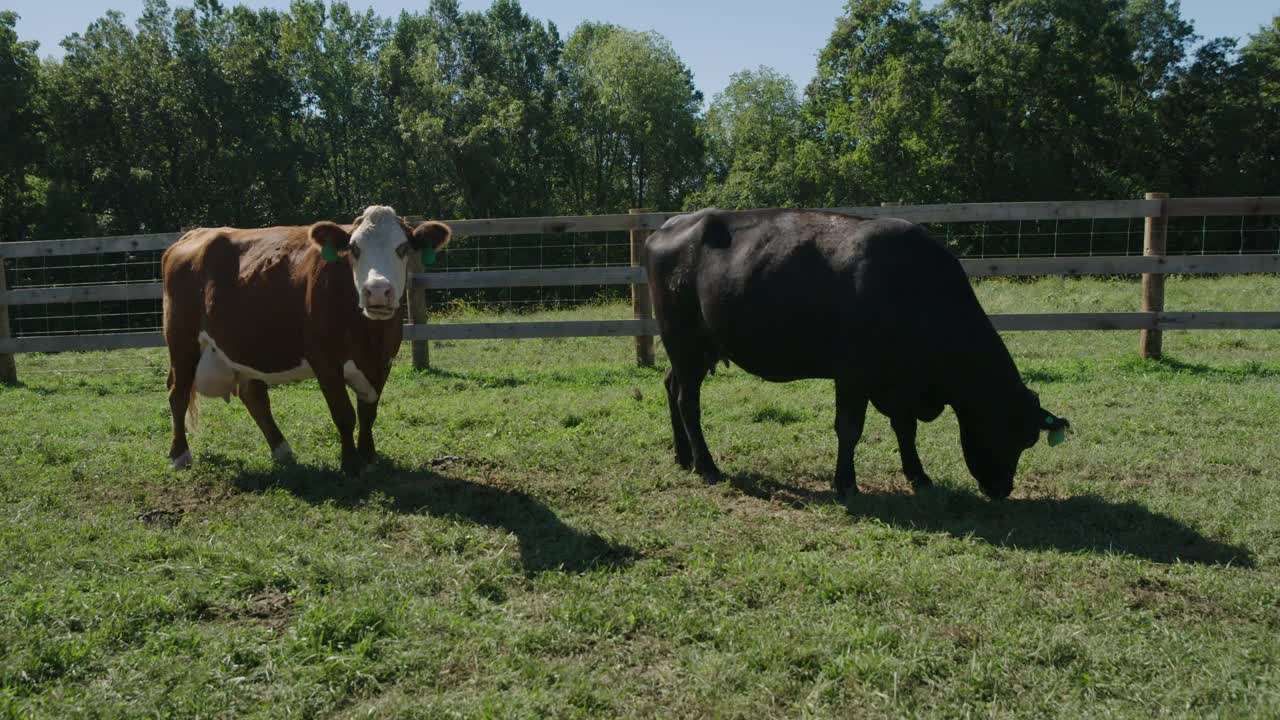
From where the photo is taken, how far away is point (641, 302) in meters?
10.2

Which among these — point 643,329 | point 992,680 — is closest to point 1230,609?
point 992,680

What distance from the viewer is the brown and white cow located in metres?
5.78

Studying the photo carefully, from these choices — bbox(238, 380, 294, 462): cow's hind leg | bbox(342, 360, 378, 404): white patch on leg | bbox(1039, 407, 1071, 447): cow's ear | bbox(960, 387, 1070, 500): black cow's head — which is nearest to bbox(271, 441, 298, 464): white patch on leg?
bbox(238, 380, 294, 462): cow's hind leg

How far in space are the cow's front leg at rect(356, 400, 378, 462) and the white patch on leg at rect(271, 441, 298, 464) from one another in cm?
57

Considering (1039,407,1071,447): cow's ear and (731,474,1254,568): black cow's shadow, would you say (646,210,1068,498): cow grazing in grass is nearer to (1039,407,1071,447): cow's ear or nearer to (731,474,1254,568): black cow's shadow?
(1039,407,1071,447): cow's ear

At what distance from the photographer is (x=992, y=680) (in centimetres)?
314

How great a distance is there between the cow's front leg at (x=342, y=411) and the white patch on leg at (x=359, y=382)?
43 mm

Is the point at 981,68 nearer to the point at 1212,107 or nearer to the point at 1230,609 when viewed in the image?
the point at 1212,107

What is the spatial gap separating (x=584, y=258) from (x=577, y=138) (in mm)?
26320

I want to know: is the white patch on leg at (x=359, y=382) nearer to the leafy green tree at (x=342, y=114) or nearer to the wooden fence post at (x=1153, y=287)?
the wooden fence post at (x=1153, y=287)

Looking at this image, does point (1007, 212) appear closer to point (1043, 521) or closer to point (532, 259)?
point (1043, 521)

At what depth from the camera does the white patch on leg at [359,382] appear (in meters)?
6.09

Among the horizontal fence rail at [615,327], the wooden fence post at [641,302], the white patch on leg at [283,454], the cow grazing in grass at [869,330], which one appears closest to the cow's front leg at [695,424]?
the cow grazing in grass at [869,330]

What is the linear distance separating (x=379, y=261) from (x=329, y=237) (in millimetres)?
426
